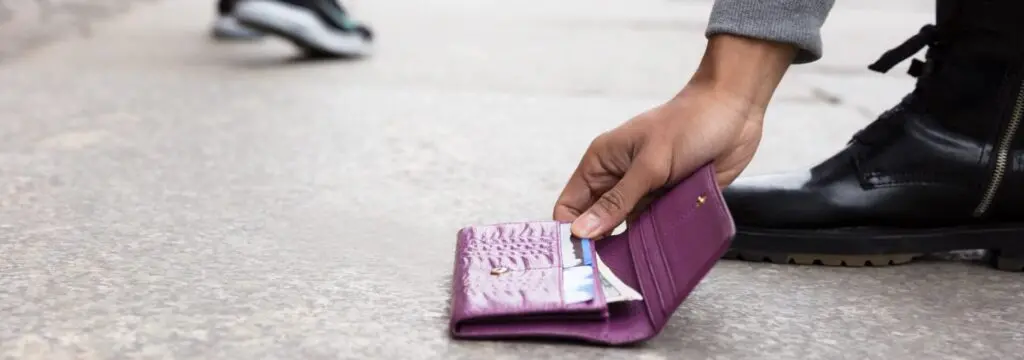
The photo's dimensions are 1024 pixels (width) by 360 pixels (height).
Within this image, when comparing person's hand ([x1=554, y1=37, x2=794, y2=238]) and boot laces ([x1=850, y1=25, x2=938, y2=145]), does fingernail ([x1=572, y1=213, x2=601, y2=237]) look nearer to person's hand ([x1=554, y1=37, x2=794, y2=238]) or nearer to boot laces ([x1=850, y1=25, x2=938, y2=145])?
person's hand ([x1=554, y1=37, x2=794, y2=238])

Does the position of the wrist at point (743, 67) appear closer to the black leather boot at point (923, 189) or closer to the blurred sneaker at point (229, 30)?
the black leather boot at point (923, 189)

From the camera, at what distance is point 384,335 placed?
27.4 inches

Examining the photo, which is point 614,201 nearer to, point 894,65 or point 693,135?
point 693,135

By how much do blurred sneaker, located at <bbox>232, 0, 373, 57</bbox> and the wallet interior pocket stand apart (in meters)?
1.24

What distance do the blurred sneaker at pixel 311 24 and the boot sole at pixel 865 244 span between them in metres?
1.27

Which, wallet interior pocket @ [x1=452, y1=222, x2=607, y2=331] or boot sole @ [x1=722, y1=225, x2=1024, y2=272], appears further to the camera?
boot sole @ [x1=722, y1=225, x2=1024, y2=272]

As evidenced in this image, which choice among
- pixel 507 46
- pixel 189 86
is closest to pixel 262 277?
pixel 189 86

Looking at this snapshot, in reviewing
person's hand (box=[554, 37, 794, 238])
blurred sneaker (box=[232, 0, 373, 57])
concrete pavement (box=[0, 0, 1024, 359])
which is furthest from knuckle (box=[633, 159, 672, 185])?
blurred sneaker (box=[232, 0, 373, 57])

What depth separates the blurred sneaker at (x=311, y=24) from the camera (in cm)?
191

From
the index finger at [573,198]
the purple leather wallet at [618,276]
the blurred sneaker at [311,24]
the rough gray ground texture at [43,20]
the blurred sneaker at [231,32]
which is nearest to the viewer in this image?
the purple leather wallet at [618,276]

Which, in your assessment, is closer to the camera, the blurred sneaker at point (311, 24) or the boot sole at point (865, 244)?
the boot sole at point (865, 244)

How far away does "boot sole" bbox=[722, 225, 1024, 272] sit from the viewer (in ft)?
2.93

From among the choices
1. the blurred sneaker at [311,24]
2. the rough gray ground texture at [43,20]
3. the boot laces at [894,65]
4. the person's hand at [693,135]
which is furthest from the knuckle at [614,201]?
the rough gray ground texture at [43,20]

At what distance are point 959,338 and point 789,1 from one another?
0.28 meters
